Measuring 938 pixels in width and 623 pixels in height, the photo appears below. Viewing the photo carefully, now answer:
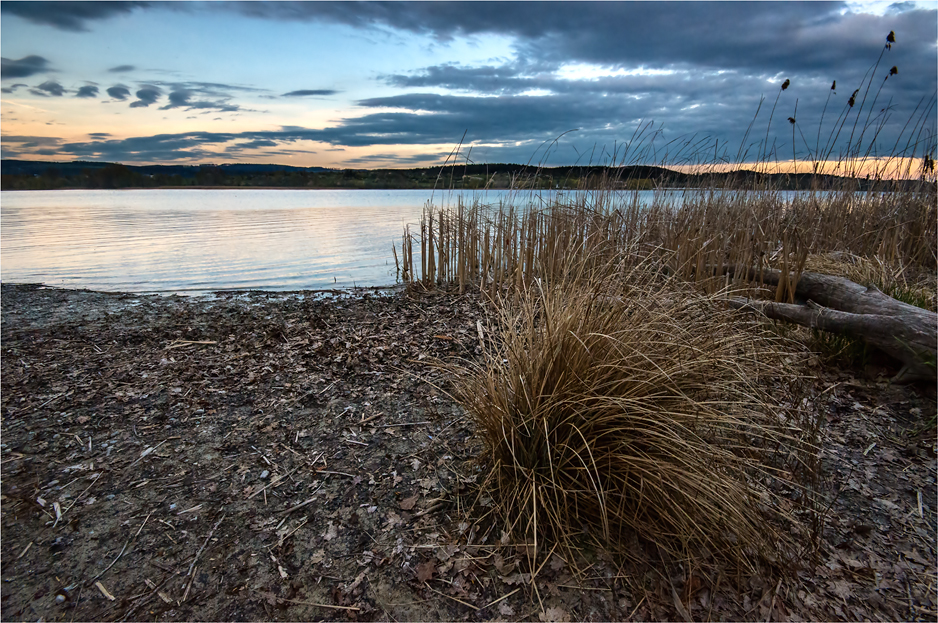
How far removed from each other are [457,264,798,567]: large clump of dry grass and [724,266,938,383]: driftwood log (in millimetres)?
954

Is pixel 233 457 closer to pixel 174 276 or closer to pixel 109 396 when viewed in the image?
pixel 109 396

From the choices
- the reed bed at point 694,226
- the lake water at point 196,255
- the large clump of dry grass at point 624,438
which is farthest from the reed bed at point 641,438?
the lake water at point 196,255

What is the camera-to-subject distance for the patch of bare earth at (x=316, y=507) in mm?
1812

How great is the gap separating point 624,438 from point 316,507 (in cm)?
149

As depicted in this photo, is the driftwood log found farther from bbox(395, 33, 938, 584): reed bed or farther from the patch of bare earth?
bbox(395, 33, 938, 584): reed bed

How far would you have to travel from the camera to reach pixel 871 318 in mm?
3357

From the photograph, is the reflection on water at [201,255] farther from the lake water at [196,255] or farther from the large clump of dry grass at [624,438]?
the large clump of dry grass at [624,438]

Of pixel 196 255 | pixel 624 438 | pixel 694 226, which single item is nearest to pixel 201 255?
pixel 196 255

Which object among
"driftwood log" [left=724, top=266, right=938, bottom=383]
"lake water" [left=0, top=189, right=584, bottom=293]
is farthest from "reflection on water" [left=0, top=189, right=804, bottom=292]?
"driftwood log" [left=724, top=266, right=938, bottom=383]

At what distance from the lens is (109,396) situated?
3.41 m

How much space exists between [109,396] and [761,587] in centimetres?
405

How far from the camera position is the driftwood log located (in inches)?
122

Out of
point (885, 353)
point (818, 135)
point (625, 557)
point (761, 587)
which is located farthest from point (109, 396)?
point (818, 135)

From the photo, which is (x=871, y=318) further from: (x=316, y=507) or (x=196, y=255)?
(x=196, y=255)
